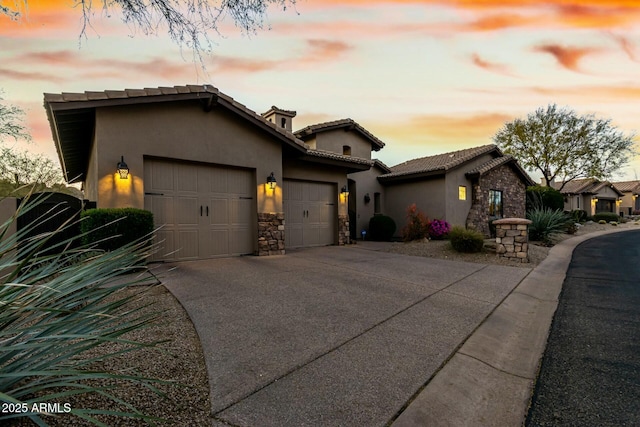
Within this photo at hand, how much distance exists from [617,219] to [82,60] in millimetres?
40442

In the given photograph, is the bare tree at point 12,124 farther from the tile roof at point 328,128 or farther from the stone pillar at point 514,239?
the stone pillar at point 514,239

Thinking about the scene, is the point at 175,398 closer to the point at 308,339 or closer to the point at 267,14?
the point at 308,339

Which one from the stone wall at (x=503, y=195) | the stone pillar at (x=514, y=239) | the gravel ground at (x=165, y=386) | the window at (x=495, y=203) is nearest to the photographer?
the gravel ground at (x=165, y=386)

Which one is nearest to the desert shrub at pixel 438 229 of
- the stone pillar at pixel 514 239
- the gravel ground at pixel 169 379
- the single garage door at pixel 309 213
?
the stone pillar at pixel 514 239

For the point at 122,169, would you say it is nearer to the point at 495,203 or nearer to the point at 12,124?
the point at 12,124

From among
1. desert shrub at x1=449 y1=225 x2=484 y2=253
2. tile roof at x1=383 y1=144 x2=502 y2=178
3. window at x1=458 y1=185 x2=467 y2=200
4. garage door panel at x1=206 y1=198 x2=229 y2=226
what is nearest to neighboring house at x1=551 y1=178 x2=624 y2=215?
tile roof at x1=383 y1=144 x2=502 y2=178

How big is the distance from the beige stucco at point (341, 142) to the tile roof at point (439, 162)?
1953 millimetres

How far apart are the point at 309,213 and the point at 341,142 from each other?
5517mm

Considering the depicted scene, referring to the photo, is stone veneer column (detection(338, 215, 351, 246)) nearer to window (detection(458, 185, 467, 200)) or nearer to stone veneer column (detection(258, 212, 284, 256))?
stone veneer column (detection(258, 212, 284, 256))

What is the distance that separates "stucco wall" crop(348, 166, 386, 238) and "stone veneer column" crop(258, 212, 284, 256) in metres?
6.11

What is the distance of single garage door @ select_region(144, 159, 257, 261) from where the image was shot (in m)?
6.84

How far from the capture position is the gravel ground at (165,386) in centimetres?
169


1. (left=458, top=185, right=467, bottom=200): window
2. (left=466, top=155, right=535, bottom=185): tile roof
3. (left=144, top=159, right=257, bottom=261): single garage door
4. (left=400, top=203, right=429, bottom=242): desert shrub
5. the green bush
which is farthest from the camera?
(left=466, top=155, right=535, bottom=185): tile roof

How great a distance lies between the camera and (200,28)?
3.98 meters
